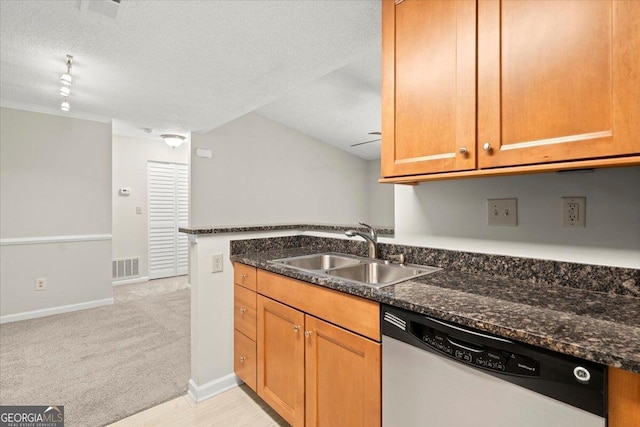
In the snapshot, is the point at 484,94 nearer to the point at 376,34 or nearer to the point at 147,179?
the point at 376,34

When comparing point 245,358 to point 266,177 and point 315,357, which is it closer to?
point 315,357

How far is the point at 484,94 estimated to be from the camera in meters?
1.08

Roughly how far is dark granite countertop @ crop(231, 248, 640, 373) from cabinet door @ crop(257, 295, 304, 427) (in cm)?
30

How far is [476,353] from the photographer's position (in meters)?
0.89

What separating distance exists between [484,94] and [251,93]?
231cm

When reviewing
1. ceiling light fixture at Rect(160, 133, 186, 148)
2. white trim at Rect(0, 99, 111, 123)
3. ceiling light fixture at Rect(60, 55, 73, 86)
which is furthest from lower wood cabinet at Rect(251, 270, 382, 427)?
ceiling light fixture at Rect(160, 133, 186, 148)

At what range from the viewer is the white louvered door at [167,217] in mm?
5199

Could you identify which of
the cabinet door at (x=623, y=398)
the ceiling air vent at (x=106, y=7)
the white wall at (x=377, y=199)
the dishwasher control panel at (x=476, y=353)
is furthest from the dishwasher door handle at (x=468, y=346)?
the white wall at (x=377, y=199)

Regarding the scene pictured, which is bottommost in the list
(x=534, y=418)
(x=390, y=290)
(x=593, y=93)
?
(x=534, y=418)

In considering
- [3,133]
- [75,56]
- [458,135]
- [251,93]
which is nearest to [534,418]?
[458,135]

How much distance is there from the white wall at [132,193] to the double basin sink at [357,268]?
421cm

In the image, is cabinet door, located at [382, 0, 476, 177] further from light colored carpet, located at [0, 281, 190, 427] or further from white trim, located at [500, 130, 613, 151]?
light colored carpet, located at [0, 281, 190, 427]

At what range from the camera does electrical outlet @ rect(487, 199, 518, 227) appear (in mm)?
1324
